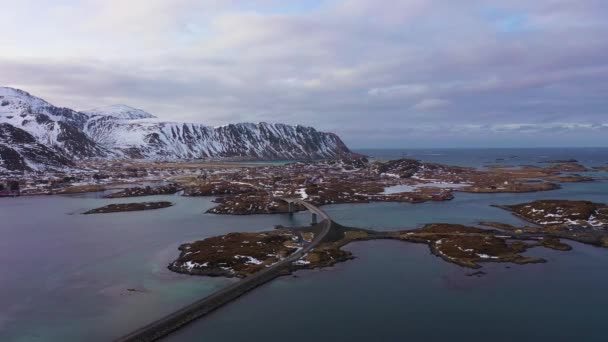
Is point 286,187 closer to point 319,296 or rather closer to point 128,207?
point 128,207

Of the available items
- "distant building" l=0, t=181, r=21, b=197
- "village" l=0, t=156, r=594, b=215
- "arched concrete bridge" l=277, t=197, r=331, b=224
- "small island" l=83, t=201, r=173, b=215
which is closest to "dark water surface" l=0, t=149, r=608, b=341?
"arched concrete bridge" l=277, t=197, r=331, b=224

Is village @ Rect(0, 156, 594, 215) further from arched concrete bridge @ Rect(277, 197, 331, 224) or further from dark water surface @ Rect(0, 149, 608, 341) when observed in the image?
dark water surface @ Rect(0, 149, 608, 341)

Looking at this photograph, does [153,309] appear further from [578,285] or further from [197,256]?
[578,285]

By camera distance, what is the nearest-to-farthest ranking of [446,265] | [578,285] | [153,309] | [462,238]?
[153,309]
[578,285]
[446,265]
[462,238]

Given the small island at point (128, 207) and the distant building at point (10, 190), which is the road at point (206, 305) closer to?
the small island at point (128, 207)

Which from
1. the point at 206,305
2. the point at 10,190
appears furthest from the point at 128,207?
the point at 206,305

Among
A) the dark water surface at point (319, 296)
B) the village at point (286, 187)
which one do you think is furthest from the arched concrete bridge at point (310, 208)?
the dark water surface at point (319, 296)

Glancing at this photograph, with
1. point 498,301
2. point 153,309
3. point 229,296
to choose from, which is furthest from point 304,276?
point 498,301
